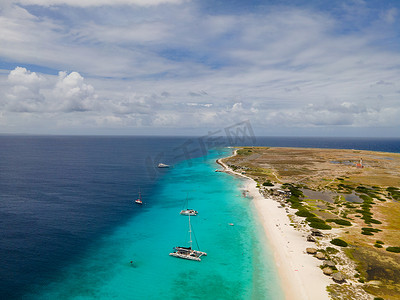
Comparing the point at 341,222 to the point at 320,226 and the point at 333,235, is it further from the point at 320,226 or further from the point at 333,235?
the point at 333,235

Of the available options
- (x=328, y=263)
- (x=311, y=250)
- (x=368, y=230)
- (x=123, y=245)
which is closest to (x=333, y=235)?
(x=368, y=230)

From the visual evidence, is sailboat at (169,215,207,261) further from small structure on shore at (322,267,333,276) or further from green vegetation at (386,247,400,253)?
green vegetation at (386,247,400,253)

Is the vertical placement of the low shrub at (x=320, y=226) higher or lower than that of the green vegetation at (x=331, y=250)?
higher

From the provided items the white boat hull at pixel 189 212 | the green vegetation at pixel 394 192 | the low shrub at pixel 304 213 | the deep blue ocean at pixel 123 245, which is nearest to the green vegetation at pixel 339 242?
the deep blue ocean at pixel 123 245

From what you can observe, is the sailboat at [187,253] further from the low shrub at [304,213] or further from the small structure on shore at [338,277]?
the low shrub at [304,213]

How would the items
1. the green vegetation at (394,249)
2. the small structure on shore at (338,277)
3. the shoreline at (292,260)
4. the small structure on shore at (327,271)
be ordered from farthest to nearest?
the green vegetation at (394,249), the small structure on shore at (327,271), the small structure on shore at (338,277), the shoreline at (292,260)

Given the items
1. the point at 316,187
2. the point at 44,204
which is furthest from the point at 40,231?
the point at 316,187
